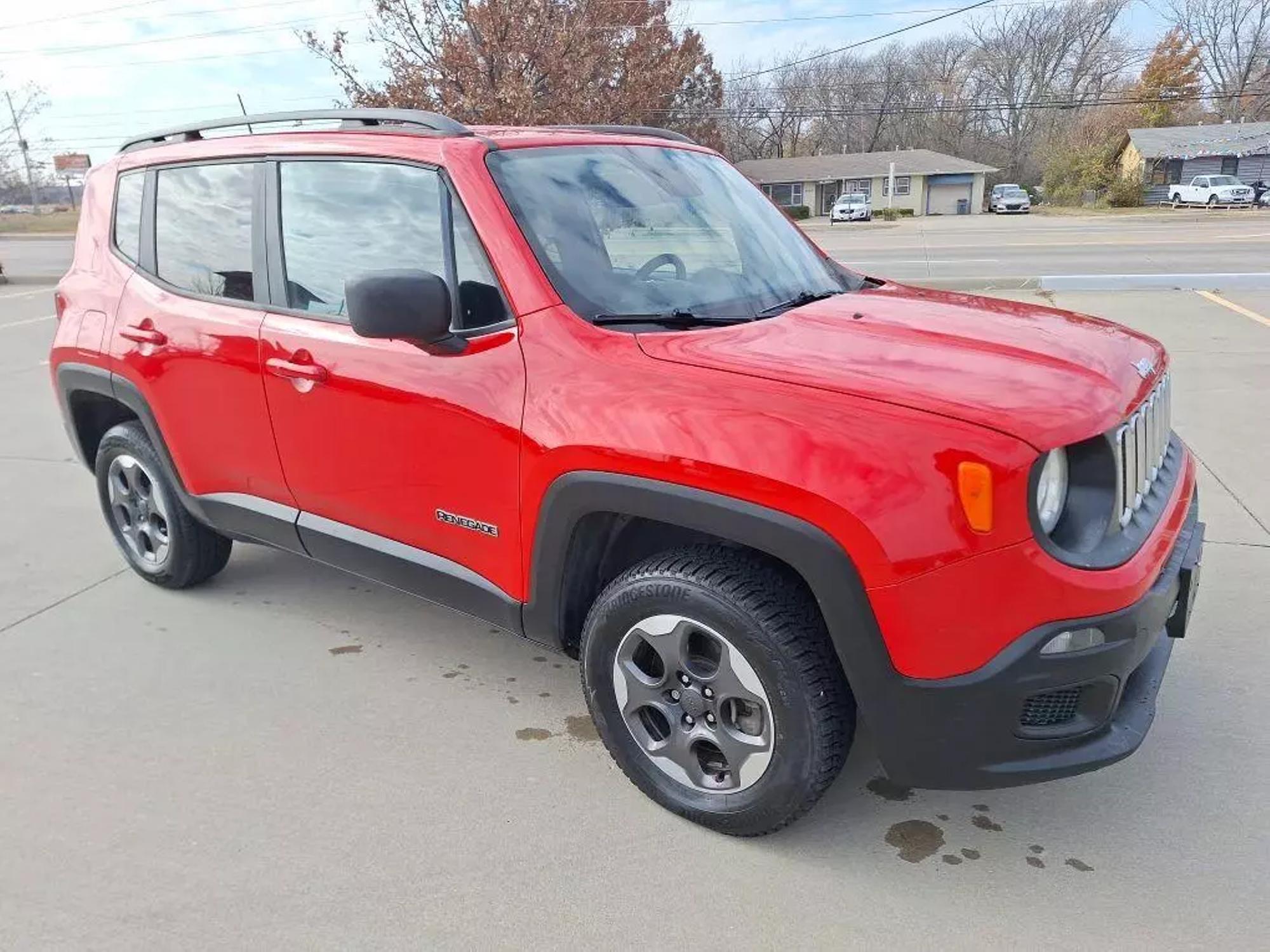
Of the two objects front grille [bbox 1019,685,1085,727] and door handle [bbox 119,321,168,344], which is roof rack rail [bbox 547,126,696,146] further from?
front grille [bbox 1019,685,1085,727]

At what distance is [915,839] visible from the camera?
2582 mm

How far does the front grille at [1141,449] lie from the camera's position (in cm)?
225

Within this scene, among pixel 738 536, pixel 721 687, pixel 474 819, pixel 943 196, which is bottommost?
pixel 474 819

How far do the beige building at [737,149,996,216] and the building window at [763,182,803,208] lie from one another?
5cm

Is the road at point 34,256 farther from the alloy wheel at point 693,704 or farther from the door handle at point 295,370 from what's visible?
the alloy wheel at point 693,704

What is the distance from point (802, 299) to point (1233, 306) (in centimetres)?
1017

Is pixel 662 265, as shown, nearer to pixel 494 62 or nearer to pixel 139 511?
pixel 139 511

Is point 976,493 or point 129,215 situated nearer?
point 976,493

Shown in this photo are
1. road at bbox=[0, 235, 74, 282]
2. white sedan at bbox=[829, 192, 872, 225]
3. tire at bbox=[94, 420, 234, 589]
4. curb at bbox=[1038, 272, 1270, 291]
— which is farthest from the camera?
white sedan at bbox=[829, 192, 872, 225]

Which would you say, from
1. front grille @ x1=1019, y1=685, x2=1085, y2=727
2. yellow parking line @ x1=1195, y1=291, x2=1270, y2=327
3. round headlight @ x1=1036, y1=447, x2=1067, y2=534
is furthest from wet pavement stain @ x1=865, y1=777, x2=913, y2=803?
yellow parking line @ x1=1195, y1=291, x2=1270, y2=327

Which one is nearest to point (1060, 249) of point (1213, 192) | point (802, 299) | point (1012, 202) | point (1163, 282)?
point (1163, 282)

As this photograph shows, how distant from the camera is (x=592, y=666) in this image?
2672mm

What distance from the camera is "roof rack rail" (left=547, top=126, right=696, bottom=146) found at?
345 cm

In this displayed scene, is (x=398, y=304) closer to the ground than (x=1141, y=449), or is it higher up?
higher up
